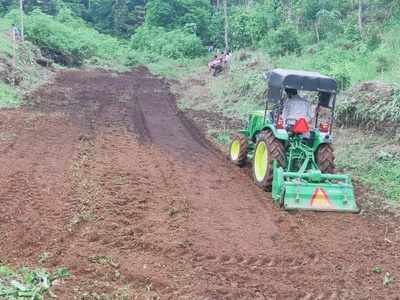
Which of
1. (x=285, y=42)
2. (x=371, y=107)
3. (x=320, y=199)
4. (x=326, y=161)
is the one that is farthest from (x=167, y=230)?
(x=285, y=42)

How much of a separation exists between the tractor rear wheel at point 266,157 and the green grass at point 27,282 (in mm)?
4577

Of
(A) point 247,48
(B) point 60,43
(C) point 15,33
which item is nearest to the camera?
(C) point 15,33

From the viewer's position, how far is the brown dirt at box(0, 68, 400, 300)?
20.7ft

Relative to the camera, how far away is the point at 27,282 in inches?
212

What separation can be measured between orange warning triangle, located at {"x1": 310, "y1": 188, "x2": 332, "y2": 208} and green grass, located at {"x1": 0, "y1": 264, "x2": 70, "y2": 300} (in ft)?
14.4

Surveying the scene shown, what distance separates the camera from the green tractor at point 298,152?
9.05 meters

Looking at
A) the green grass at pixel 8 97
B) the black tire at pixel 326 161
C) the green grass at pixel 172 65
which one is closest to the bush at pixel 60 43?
the green grass at pixel 172 65

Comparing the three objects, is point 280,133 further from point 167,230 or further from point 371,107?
point 371,107

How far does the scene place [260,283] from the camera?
6.38 meters

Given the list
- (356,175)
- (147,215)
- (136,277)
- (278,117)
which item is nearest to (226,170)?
(278,117)

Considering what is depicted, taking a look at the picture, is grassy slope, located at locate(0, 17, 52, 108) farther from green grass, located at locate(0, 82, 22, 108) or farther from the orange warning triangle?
the orange warning triangle

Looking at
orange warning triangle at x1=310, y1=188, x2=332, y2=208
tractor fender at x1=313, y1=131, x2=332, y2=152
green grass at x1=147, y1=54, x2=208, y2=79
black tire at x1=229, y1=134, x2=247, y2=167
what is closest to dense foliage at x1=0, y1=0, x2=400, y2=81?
green grass at x1=147, y1=54, x2=208, y2=79

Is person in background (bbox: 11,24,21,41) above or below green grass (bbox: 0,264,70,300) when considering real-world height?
above

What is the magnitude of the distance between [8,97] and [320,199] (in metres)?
11.8
